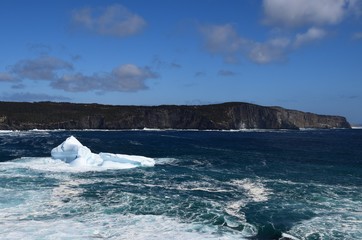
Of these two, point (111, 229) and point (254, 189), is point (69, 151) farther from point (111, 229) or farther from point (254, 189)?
point (111, 229)

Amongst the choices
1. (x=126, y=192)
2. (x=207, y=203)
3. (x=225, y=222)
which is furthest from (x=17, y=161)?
(x=225, y=222)

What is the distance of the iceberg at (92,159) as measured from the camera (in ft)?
161

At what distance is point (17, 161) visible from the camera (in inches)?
2133

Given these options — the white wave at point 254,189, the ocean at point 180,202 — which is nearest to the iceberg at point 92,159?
the ocean at point 180,202

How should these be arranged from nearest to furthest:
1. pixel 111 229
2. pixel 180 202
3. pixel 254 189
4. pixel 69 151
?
pixel 111 229 → pixel 180 202 → pixel 254 189 → pixel 69 151

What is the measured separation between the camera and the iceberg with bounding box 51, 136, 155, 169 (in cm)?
4916

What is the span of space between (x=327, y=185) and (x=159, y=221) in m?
19.2

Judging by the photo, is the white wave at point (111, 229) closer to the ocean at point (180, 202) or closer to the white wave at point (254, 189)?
the ocean at point (180, 202)

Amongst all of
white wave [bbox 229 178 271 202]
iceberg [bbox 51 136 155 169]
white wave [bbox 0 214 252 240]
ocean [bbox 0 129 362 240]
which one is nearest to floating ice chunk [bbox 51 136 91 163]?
iceberg [bbox 51 136 155 169]

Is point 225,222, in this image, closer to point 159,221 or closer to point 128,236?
point 159,221

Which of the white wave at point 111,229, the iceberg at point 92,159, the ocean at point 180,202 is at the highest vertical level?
the iceberg at point 92,159

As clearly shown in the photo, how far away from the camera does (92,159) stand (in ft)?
164

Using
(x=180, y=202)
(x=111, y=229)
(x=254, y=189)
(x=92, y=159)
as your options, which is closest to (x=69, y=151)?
(x=92, y=159)

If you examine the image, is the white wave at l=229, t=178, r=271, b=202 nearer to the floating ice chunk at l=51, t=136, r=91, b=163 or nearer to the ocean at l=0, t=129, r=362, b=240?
the ocean at l=0, t=129, r=362, b=240
